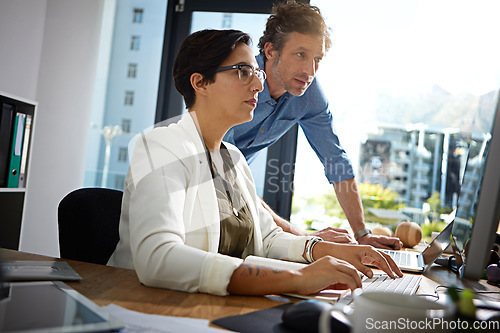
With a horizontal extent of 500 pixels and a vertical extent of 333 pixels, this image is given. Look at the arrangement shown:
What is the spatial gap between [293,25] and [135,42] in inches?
67.0

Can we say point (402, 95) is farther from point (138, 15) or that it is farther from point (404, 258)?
point (138, 15)

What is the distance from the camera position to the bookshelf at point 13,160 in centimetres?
254

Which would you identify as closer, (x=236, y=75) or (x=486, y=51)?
(x=236, y=75)

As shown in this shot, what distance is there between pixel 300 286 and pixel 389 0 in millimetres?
2788

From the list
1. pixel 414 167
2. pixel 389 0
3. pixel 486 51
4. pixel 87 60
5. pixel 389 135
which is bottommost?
pixel 414 167

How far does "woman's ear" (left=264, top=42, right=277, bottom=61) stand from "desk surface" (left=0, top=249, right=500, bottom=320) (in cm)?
148

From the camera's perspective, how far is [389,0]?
125 inches

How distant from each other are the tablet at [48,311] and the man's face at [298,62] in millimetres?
1556

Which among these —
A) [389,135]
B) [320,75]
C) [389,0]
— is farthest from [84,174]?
[389,0]

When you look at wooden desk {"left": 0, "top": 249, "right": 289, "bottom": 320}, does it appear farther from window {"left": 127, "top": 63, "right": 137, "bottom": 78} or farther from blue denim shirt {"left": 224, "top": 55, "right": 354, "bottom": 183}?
window {"left": 127, "top": 63, "right": 137, "bottom": 78}

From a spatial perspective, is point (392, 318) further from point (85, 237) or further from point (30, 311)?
point (85, 237)

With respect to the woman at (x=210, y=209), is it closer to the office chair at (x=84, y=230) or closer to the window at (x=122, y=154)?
the office chair at (x=84, y=230)

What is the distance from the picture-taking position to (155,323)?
699mm

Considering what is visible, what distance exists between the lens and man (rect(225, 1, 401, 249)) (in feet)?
7.09
